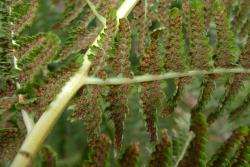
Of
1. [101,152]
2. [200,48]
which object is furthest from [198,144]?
[200,48]

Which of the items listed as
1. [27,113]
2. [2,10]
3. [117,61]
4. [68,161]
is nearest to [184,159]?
[117,61]

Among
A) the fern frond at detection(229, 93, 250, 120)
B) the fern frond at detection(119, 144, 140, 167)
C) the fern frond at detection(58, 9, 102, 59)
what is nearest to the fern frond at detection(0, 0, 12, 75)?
the fern frond at detection(58, 9, 102, 59)

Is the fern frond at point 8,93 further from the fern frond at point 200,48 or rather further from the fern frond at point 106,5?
the fern frond at point 200,48

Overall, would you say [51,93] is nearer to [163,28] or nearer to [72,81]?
[72,81]

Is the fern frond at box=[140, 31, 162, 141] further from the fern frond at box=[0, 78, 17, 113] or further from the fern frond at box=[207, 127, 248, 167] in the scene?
the fern frond at box=[0, 78, 17, 113]

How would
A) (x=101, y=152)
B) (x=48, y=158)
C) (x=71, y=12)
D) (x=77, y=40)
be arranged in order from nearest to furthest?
(x=101, y=152), (x=48, y=158), (x=77, y=40), (x=71, y=12)

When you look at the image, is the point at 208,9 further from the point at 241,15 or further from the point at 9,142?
the point at 9,142
